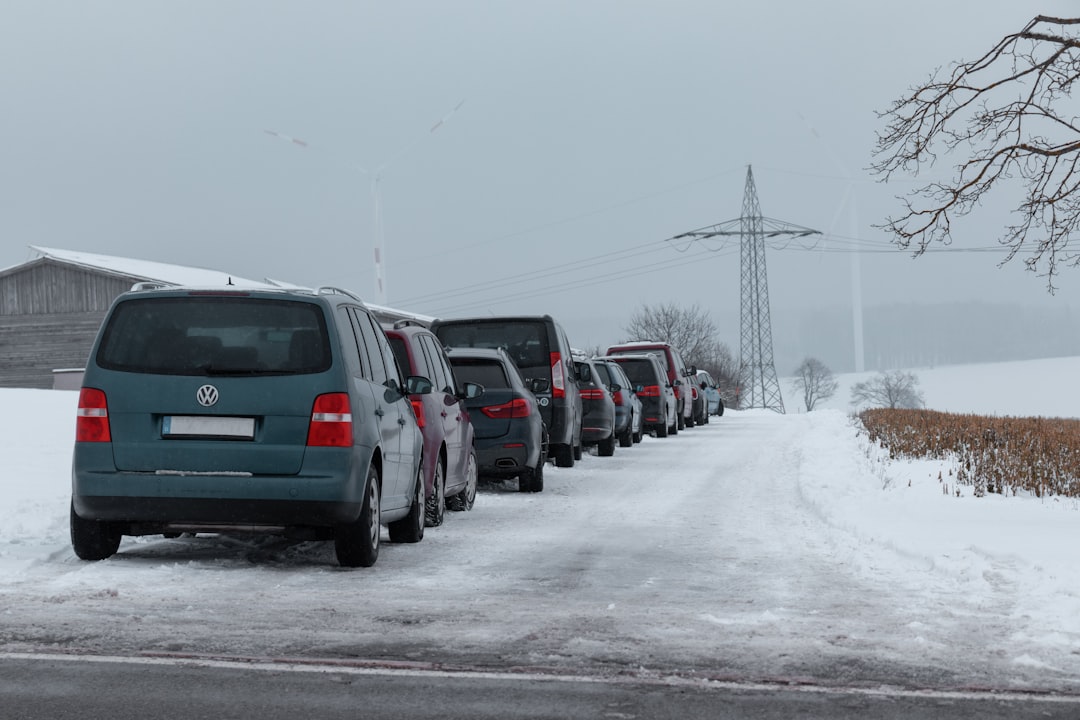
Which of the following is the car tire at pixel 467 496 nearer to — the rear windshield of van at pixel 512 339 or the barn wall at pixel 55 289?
the rear windshield of van at pixel 512 339

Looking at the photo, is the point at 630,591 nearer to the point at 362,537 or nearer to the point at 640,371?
the point at 362,537

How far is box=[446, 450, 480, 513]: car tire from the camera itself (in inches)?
517

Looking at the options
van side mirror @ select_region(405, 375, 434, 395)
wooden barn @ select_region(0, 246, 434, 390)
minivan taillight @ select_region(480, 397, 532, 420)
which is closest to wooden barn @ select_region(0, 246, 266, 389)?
wooden barn @ select_region(0, 246, 434, 390)

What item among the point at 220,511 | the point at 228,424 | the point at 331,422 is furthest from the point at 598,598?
the point at 228,424

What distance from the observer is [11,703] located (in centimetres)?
472

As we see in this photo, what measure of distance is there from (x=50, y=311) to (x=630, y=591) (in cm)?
4630

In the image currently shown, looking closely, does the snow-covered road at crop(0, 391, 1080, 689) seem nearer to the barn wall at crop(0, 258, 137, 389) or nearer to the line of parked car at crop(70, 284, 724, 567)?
the line of parked car at crop(70, 284, 724, 567)

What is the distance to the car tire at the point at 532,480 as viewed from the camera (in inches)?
610

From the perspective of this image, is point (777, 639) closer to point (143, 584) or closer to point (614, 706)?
point (614, 706)

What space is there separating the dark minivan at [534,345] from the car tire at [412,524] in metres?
7.39

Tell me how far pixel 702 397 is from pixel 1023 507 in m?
30.2

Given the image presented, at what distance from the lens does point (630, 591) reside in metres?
7.62

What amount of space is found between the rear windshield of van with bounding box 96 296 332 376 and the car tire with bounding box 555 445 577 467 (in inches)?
417

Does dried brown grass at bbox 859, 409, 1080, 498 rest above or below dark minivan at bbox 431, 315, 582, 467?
below
